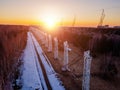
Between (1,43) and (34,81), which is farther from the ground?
(1,43)

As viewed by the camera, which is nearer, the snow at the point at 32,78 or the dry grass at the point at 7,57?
the snow at the point at 32,78

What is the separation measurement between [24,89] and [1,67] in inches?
77.2

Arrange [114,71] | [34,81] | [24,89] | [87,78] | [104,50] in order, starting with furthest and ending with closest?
[104,50] < [114,71] < [34,81] < [24,89] < [87,78]

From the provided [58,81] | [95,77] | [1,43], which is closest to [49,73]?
[58,81]

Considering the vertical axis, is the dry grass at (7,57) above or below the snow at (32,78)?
above

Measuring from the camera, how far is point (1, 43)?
1462cm

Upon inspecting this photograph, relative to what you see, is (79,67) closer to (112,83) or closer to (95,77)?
(95,77)

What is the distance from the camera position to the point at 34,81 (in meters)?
9.03

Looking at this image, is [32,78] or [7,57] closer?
[32,78]

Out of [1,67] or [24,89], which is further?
[1,67]

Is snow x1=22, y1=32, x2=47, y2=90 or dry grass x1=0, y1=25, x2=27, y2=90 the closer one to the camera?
snow x1=22, y1=32, x2=47, y2=90

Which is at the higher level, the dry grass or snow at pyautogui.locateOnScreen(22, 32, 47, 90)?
the dry grass

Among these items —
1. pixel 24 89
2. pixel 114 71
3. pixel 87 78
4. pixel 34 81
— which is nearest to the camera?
pixel 87 78

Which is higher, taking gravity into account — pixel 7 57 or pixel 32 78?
pixel 7 57
